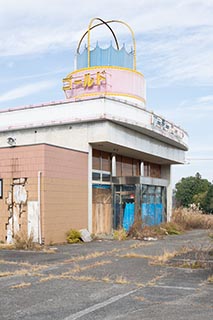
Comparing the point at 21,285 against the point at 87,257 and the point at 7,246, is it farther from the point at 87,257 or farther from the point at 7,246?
the point at 7,246

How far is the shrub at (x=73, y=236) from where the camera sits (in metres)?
18.4

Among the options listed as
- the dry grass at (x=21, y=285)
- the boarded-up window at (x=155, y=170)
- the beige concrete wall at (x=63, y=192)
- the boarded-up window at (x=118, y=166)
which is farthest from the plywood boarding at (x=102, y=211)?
the dry grass at (x=21, y=285)

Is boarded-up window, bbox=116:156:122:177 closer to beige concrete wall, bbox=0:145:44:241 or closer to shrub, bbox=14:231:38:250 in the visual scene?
beige concrete wall, bbox=0:145:44:241

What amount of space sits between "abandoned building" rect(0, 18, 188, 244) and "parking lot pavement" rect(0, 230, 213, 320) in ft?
13.8

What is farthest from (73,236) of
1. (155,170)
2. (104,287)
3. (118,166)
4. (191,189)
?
(191,189)

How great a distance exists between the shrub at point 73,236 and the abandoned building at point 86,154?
255 millimetres

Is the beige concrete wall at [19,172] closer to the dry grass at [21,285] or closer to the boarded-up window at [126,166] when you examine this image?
the boarded-up window at [126,166]

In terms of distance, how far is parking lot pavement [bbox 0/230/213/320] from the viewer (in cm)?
687

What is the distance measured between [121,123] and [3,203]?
6770 millimetres

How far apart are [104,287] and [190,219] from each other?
67.7 feet

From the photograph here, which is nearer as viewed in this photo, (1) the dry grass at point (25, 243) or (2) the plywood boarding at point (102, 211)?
(1) the dry grass at point (25, 243)

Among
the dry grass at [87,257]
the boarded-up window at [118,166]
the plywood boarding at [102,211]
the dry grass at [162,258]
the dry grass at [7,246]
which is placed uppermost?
the boarded-up window at [118,166]

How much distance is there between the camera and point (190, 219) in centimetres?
2869

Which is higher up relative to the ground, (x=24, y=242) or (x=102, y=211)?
(x=102, y=211)
